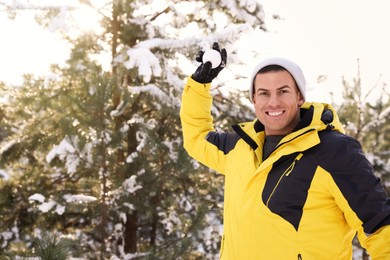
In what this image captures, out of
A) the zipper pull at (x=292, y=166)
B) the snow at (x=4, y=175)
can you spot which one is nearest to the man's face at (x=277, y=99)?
the zipper pull at (x=292, y=166)

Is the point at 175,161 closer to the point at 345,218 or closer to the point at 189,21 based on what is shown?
the point at 189,21

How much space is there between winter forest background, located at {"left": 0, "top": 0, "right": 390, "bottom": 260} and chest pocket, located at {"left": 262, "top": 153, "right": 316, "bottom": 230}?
10.6 ft

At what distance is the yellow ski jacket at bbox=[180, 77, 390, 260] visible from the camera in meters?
1.71

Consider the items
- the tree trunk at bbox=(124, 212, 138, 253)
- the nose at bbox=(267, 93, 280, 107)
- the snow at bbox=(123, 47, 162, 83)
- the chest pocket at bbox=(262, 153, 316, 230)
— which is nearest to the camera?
the chest pocket at bbox=(262, 153, 316, 230)

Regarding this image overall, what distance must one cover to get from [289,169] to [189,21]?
5.43 meters

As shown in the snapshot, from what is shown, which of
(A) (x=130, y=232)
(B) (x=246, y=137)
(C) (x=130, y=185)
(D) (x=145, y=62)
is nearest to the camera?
(B) (x=246, y=137)

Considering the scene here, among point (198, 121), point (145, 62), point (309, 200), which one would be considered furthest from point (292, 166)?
point (145, 62)

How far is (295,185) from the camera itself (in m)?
1.90

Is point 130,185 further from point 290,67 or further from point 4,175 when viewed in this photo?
point 290,67

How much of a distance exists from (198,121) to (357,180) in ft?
4.35

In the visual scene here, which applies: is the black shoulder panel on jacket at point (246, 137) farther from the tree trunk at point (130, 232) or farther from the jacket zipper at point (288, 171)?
the tree trunk at point (130, 232)

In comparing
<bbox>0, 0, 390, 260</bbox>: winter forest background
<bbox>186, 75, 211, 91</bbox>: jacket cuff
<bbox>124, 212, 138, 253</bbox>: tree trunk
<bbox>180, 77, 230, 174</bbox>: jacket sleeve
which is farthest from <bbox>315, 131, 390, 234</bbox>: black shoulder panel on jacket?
<bbox>124, 212, 138, 253</bbox>: tree trunk

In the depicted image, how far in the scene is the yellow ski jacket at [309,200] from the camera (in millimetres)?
1707

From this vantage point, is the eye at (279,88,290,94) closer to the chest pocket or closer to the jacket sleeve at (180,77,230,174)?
the chest pocket
